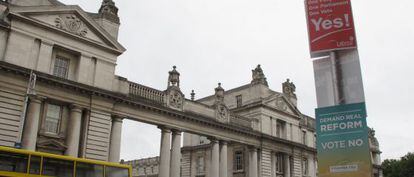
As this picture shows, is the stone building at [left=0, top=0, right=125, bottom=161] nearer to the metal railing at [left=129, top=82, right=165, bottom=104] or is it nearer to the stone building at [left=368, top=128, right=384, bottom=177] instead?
the metal railing at [left=129, top=82, right=165, bottom=104]

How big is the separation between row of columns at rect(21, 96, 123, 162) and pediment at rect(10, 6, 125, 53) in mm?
5319

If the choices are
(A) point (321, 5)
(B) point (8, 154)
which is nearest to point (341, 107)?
(A) point (321, 5)

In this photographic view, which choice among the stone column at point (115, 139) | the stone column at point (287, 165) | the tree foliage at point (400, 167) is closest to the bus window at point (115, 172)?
the stone column at point (115, 139)

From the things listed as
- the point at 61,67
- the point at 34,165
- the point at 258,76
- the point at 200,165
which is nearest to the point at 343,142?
the point at 34,165

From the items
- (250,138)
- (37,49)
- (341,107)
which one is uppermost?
(37,49)

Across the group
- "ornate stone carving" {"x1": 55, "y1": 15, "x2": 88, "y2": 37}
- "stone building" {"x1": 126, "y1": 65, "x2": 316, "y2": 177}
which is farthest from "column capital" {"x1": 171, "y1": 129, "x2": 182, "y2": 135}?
"ornate stone carving" {"x1": 55, "y1": 15, "x2": 88, "y2": 37}

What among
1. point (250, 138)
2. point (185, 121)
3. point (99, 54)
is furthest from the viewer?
point (250, 138)

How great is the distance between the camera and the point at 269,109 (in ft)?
155

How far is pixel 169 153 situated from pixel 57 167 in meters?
15.9

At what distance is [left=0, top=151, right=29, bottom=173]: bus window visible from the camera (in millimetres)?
18094

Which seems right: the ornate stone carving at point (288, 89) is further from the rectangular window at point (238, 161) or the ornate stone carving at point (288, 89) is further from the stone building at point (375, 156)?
the stone building at point (375, 156)

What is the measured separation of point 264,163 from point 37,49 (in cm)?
2638

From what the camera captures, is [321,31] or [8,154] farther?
[8,154]

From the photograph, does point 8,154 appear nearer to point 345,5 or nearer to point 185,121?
point 345,5
